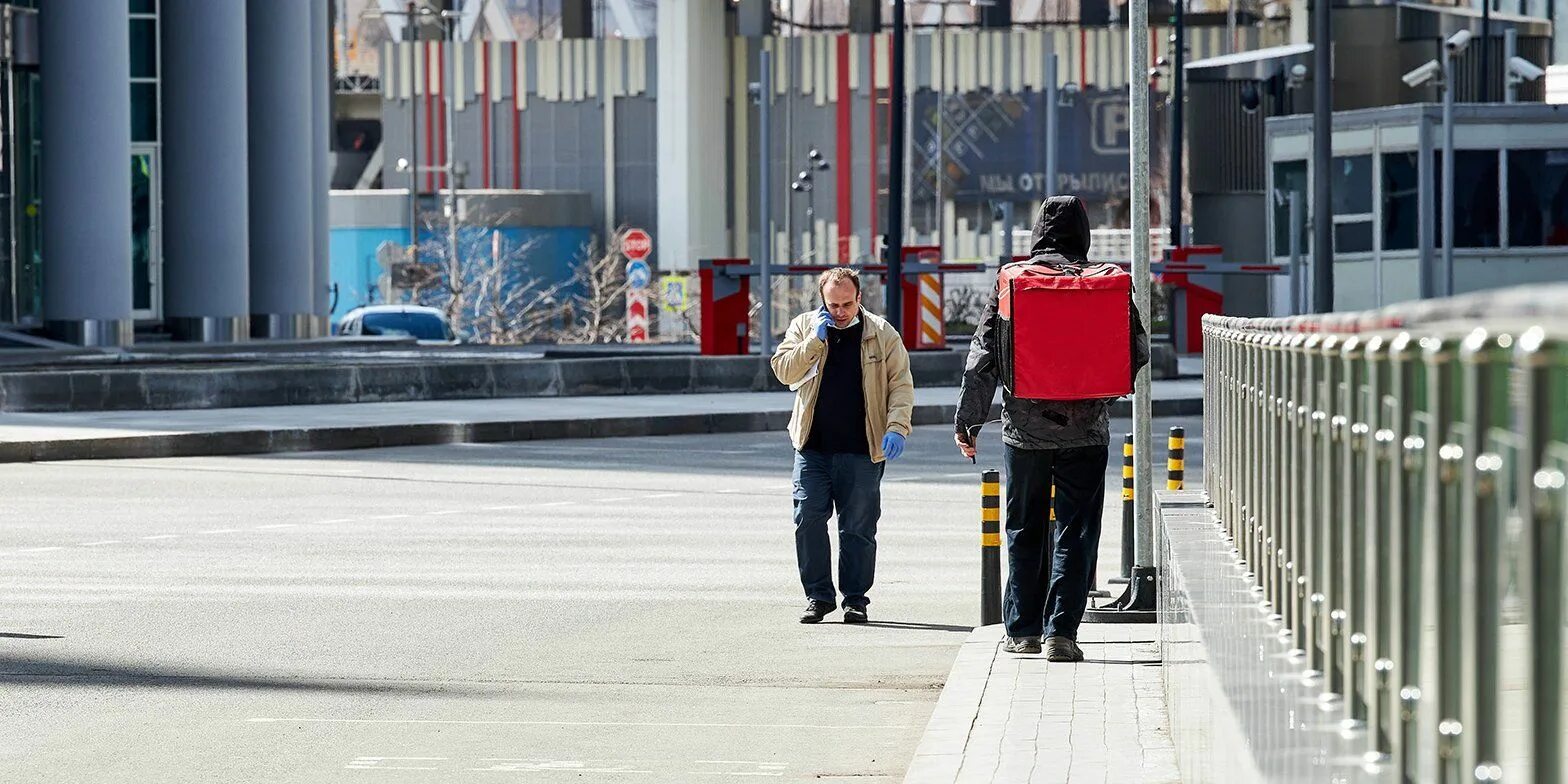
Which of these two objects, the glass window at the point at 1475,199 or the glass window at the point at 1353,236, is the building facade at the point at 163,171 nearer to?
the glass window at the point at 1353,236

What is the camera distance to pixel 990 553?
440 inches

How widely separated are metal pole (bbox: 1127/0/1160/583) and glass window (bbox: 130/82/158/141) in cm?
3708

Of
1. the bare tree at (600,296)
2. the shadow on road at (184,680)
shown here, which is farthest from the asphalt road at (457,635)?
the bare tree at (600,296)

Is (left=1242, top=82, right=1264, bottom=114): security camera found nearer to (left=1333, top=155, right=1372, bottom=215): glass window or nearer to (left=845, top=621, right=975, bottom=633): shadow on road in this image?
(left=1333, top=155, right=1372, bottom=215): glass window

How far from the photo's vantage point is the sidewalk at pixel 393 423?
24234 mm

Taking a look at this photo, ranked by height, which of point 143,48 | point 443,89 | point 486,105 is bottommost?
point 143,48

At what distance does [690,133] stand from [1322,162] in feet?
185

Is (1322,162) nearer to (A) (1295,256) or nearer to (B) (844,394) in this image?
(A) (1295,256)

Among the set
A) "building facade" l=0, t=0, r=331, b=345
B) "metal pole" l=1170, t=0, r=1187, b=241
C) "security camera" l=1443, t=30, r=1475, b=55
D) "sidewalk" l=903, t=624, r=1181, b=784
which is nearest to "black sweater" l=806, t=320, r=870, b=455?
"sidewalk" l=903, t=624, r=1181, b=784

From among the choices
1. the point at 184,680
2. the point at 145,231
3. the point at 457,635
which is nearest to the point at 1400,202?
the point at 145,231

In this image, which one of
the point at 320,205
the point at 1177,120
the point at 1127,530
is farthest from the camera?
the point at 320,205

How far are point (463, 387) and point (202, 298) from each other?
46.3 ft

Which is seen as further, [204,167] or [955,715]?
[204,167]

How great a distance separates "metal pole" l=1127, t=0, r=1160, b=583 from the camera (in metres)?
10.7
